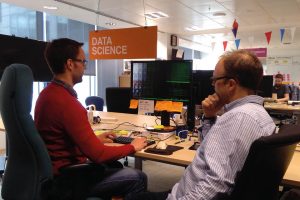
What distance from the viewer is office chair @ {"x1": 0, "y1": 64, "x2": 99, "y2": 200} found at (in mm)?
1275

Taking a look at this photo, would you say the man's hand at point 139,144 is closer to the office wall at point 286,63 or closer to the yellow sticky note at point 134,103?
the yellow sticky note at point 134,103

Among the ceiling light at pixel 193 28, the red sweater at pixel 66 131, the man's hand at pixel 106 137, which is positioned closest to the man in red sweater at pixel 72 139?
the red sweater at pixel 66 131

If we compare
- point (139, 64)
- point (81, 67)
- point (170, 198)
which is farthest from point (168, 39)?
point (170, 198)

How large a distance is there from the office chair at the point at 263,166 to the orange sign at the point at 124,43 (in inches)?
79.4

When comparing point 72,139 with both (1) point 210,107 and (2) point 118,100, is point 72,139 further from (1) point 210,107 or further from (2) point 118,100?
(2) point 118,100

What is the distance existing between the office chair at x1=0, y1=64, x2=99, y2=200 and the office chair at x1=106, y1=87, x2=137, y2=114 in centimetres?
211

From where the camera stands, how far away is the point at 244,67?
1.12 meters

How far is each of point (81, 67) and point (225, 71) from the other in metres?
0.90

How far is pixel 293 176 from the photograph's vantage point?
1.28 metres

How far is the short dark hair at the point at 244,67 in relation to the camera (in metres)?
1.12

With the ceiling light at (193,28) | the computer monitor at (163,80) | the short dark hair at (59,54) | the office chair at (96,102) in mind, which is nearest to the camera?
the short dark hair at (59,54)

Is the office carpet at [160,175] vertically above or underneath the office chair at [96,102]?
underneath

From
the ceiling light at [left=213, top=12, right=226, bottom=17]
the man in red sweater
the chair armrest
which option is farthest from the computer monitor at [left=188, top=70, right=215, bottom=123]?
the ceiling light at [left=213, top=12, right=226, bottom=17]

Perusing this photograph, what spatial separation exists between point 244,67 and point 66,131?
0.91 metres
